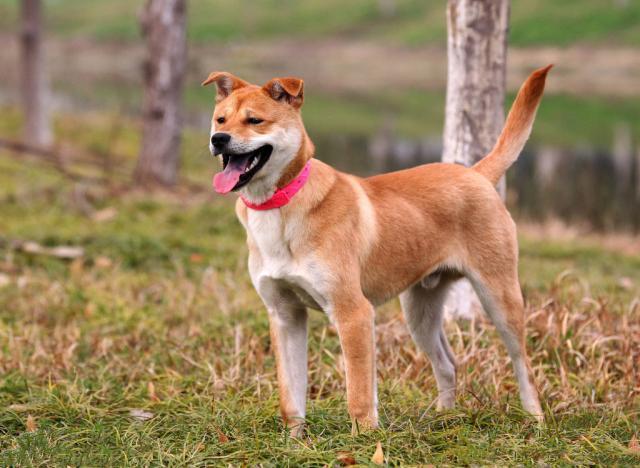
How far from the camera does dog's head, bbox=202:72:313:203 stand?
4.20 m

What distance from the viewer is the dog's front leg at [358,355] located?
442cm

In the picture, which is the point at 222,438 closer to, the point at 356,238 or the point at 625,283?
the point at 356,238

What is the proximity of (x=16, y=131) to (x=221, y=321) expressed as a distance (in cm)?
1538

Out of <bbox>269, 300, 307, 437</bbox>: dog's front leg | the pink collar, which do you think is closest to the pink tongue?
the pink collar

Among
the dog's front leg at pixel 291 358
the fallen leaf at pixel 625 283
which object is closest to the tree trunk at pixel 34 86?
the fallen leaf at pixel 625 283

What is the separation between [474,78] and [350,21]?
83656 millimetres

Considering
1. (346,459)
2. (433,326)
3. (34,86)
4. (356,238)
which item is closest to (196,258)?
(433,326)

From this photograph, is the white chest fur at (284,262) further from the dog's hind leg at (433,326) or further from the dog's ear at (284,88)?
the dog's hind leg at (433,326)

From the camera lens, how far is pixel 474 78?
6461mm

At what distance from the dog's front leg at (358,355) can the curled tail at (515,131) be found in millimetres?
1412

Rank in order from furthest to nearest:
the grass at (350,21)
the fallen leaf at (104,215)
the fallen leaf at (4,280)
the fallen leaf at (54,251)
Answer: the grass at (350,21)
the fallen leaf at (104,215)
the fallen leaf at (54,251)
the fallen leaf at (4,280)

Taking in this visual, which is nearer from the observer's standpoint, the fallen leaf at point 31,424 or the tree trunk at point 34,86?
the fallen leaf at point 31,424

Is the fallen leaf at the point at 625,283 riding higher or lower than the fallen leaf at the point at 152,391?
lower

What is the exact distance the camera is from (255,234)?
451 cm
